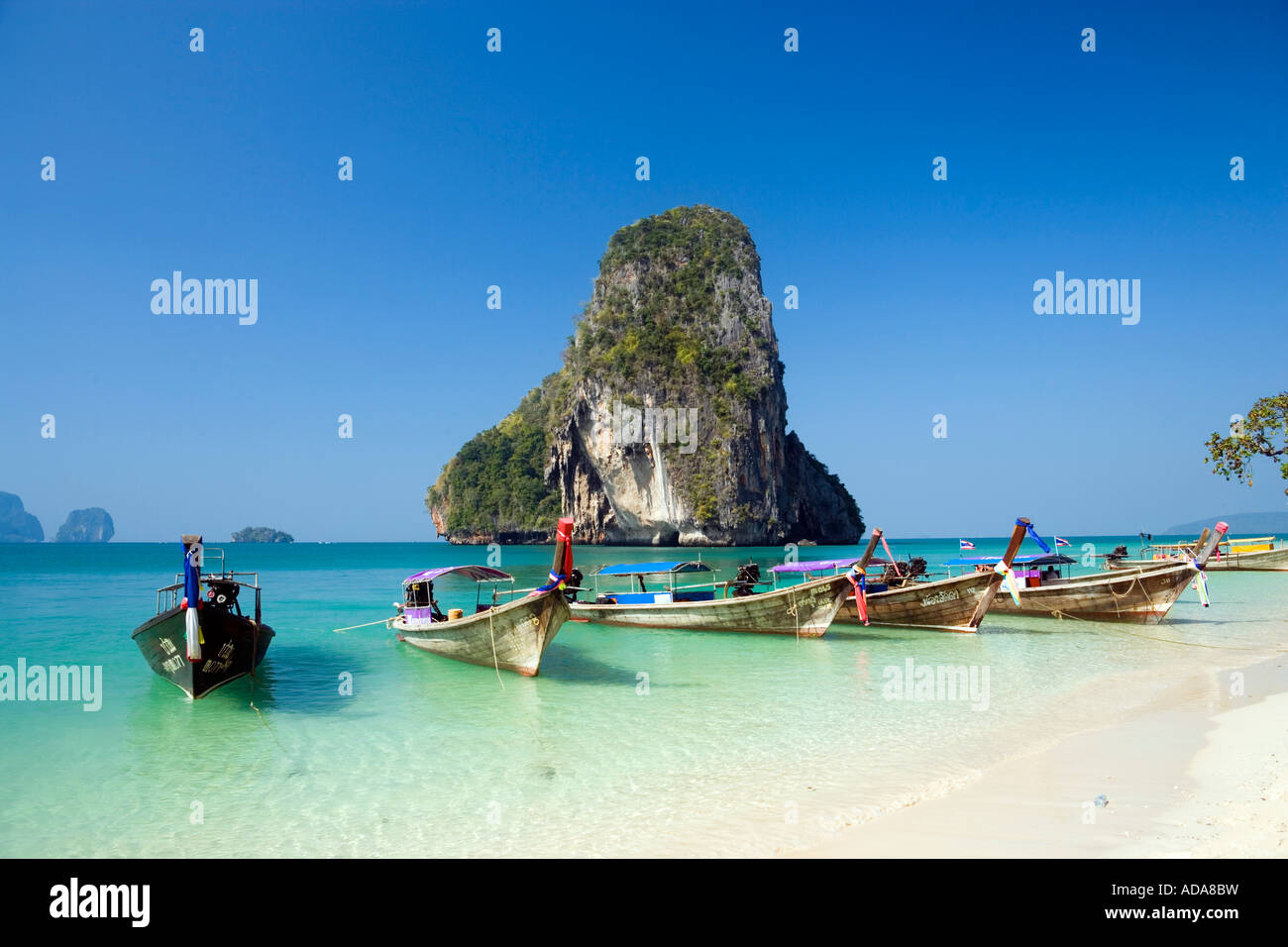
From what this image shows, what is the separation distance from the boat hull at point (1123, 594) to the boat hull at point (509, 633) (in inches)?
619

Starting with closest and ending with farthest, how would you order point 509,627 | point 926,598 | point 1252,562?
point 509,627
point 926,598
point 1252,562

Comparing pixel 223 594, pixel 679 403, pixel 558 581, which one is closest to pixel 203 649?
pixel 223 594

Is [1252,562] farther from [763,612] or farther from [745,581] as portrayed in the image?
[763,612]

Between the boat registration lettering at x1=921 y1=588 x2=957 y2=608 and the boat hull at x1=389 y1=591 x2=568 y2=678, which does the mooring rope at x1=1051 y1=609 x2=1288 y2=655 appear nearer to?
the boat registration lettering at x1=921 y1=588 x2=957 y2=608

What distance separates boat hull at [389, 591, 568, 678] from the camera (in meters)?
12.8

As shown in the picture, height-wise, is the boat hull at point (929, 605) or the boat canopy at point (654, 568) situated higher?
the boat canopy at point (654, 568)

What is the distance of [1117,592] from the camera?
19.7m

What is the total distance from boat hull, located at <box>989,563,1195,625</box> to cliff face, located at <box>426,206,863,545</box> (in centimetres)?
5026

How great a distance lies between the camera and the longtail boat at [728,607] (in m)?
17.1

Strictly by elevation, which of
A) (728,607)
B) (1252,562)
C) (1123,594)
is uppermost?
(728,607)

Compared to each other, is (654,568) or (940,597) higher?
(654,568)

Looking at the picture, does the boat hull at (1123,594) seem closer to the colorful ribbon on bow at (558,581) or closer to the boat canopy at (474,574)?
the colorful ribbon on bow at (558,581)

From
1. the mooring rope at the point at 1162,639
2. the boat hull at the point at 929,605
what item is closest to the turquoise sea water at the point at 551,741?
the mooring rope at the point at 1162,639

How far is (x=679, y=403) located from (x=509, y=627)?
60.6 meters
